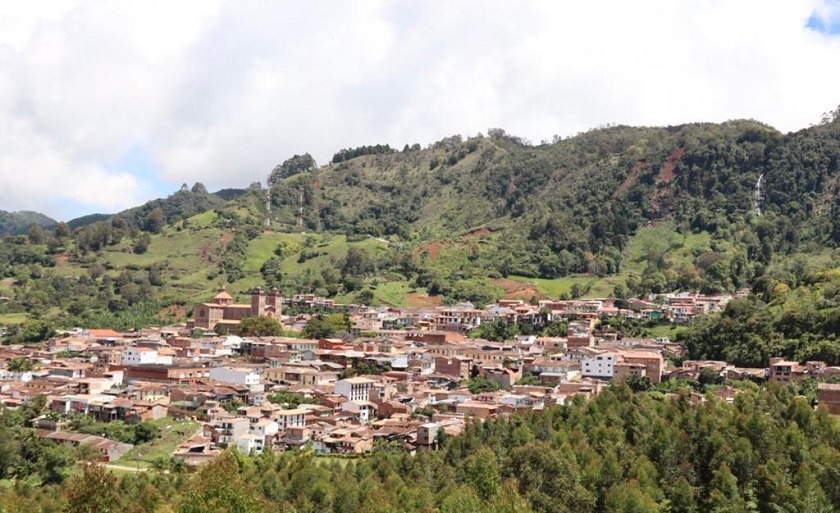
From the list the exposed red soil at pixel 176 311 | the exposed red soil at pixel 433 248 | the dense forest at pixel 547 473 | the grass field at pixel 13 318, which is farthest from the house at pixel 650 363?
the grass field at pixel 13 318

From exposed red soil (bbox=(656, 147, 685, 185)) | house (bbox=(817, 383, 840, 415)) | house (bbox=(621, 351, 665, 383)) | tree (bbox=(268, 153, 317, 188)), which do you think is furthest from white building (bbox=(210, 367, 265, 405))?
tree (bbox=(268, 153, 317, 188))

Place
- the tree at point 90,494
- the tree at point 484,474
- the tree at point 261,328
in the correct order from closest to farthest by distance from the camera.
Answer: the tree at point 90,494 → the tree at point 484,474 → the tree at point 261,328

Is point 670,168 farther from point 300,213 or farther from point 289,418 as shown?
point 289,418

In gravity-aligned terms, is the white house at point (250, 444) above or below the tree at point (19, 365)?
below

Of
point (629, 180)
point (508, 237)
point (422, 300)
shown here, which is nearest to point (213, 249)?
point (422, 300)

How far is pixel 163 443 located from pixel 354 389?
31.9 feet

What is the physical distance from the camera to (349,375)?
164 feet

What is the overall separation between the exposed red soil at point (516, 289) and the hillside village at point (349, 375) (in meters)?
9.98

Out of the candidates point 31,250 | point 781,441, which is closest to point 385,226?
point 31,250

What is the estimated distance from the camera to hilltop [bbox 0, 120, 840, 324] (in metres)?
75.8

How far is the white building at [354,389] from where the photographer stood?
45.6 meters

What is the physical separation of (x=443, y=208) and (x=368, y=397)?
212ft

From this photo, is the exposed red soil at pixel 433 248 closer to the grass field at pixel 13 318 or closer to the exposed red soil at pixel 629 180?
the exposed red soil at pixel 629 180

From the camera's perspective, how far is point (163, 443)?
129 ft
